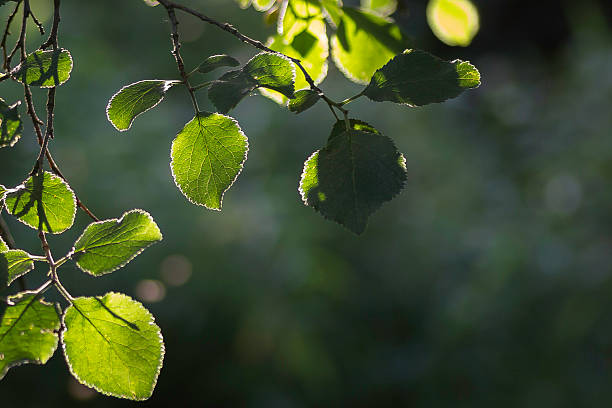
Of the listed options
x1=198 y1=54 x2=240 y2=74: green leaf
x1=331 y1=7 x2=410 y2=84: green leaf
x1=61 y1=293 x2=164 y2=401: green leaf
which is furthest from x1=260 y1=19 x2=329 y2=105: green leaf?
x1=61 y1=293 x2=164 y2=401: green leaf

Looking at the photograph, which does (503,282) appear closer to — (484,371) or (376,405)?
(484,371)

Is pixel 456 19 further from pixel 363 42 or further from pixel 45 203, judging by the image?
pixel 45 203

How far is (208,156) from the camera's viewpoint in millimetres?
500

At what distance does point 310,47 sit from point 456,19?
12.6 inches

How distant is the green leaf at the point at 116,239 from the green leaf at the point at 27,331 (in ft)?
0.16

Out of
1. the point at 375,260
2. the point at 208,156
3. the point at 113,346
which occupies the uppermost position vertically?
the point at 208,156

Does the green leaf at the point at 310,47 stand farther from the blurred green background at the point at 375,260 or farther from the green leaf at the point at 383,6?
the blurred green background at the point at 375,260

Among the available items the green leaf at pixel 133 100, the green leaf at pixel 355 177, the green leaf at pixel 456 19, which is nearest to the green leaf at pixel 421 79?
the green leaf at pixel 355 177

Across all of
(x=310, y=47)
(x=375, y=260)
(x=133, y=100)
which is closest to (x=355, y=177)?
(x=133, y=100)

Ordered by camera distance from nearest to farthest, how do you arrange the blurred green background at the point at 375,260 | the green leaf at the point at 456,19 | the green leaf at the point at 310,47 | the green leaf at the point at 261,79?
the green leaf at the point at 261,79, the green leaf at the point at 310,47, the green leaf at the point at 456,19, the blurred green background at the point at 375,260

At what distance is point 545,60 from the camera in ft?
15.6

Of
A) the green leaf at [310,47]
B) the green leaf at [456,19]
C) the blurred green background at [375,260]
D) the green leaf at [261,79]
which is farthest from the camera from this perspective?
the blurred green background at [375,260]

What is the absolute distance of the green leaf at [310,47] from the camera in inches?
27.7

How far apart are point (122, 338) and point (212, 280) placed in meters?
2.40
